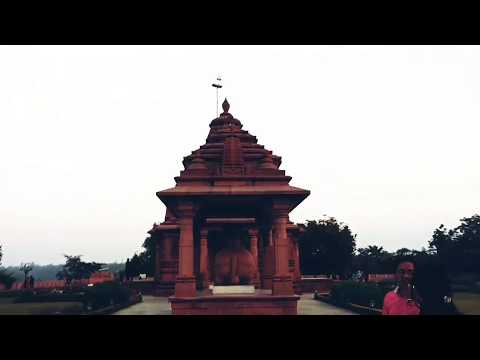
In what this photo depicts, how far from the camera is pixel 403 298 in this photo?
910cm

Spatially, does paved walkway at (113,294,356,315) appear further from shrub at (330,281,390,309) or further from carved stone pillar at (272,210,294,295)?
carved stone pillar at (272,210,294,295)

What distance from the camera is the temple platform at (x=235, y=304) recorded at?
16.6 meters

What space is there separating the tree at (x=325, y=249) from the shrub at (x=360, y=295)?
2717cm

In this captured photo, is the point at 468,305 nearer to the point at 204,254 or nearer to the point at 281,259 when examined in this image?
the point at 281,259

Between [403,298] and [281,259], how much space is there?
8274 millimetres

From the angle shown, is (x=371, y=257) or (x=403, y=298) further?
(x=371, y=257)

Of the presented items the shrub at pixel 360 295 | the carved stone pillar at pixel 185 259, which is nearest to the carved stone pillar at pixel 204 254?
the shrub at pixel 360 295

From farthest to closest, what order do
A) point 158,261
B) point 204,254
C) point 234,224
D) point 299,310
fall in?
point 158,261
point 204,254
point 234,224
point 299,310

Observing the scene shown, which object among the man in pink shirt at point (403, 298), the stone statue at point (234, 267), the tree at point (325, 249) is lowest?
the man in pink shirt at point (403, 298)

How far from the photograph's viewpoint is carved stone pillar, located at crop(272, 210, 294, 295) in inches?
666

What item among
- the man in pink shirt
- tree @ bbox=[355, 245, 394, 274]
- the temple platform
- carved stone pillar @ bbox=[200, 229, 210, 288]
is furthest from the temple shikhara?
tree @ bbox=[355, 245, 394, 274]

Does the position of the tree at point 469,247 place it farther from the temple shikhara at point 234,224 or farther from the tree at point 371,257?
the temple shikhara at point 234,224

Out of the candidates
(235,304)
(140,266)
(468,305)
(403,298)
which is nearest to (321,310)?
(235,304)
